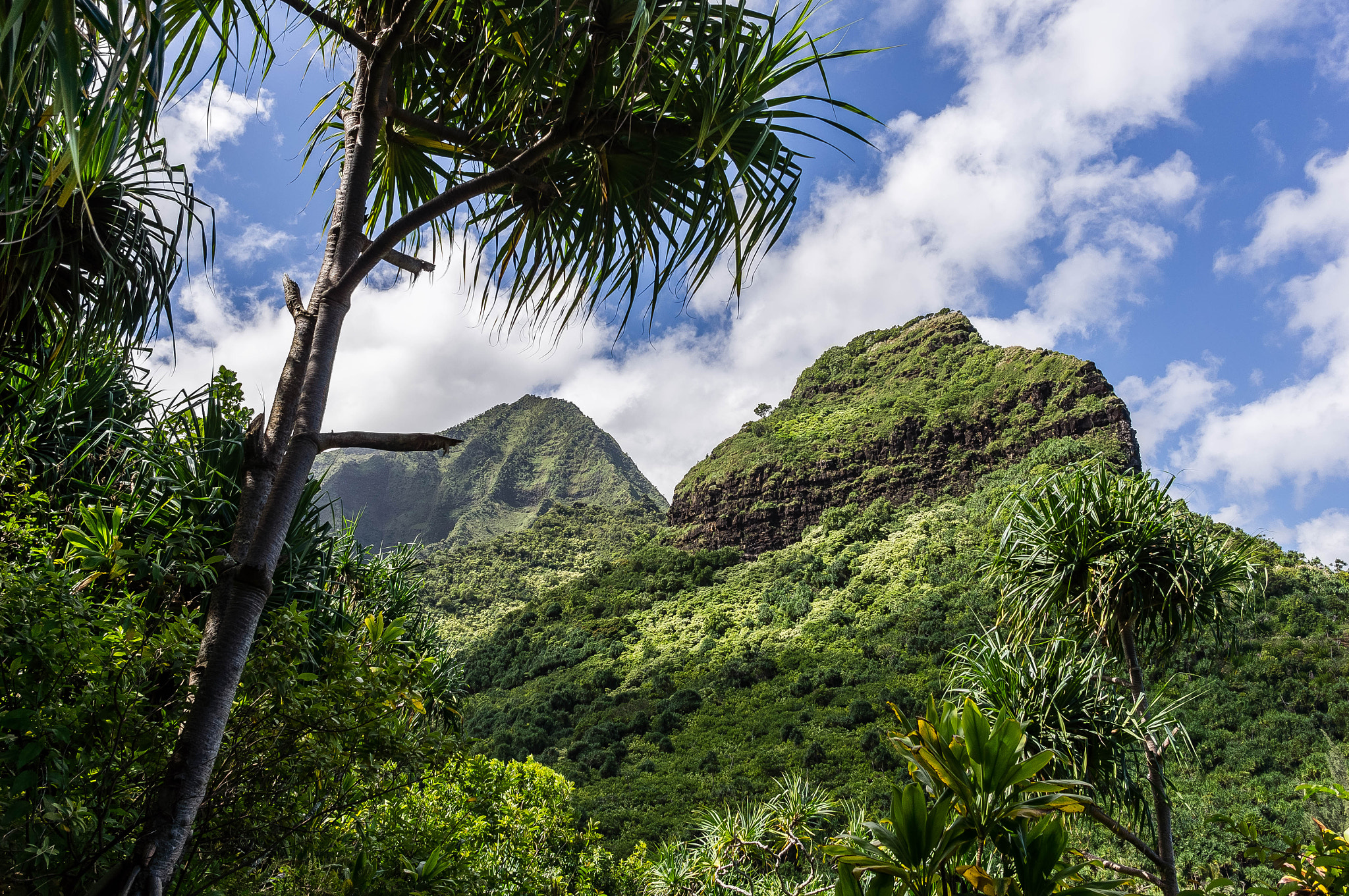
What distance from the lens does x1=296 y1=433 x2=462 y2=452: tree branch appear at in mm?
1880

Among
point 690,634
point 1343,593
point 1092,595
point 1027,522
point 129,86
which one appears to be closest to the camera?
point 129,86

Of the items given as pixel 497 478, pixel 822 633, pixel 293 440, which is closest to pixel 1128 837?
pixel 293 440

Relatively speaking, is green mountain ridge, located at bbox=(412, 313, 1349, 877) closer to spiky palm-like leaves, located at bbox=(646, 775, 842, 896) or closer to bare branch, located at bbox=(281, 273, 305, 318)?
spiky palm-like leaves, located at bbox=(646, 775, 842, 896)

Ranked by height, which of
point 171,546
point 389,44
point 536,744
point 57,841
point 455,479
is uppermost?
point 455,479

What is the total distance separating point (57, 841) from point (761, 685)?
28.5 m

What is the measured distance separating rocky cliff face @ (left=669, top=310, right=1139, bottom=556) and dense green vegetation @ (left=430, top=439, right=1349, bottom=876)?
1.74 m

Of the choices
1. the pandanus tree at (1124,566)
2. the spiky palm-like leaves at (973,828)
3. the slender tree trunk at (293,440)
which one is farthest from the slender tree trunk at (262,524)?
→ the pandanus tree at (1124,566)

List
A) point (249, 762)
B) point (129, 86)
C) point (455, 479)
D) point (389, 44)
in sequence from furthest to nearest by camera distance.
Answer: point (455, 479) → point (249, 762) → point (389, 44) → point (129, 86)

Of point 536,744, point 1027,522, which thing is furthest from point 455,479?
point 1027,522

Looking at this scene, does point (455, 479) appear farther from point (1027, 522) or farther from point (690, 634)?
point (1027, 522)

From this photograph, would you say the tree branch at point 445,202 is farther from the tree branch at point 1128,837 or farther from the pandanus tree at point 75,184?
the tree branch at point 1128,837

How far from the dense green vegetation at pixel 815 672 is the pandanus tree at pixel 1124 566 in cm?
92

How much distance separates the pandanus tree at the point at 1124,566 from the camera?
457 centimetres

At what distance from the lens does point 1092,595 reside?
479 cm
